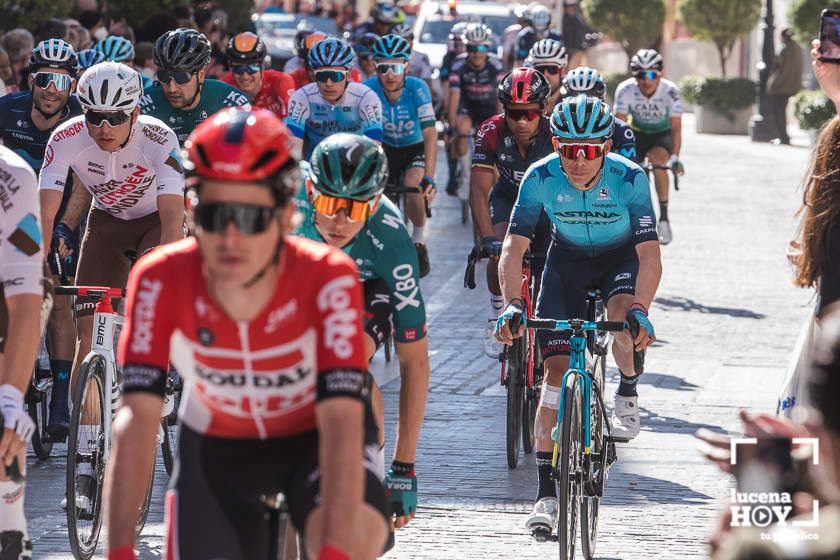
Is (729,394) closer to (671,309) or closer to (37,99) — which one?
(671,309)

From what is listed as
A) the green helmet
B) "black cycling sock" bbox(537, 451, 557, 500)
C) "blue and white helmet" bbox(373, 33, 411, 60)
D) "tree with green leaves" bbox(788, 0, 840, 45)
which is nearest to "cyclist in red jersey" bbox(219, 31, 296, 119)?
"blue and white helmet" bbox(373, 33, 411, 60)

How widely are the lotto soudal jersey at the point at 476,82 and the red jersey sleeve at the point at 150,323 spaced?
15.8m

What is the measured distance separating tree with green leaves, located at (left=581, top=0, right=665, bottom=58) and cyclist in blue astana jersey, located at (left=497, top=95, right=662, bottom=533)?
1254 inches

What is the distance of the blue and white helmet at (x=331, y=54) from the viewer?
11.9 metres

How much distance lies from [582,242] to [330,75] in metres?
4.53

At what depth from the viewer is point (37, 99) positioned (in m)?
9.87

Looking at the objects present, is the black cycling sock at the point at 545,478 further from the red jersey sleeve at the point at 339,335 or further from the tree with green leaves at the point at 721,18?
the tree with green leaves at the point at 721,18

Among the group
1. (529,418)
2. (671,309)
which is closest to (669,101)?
(671,309)

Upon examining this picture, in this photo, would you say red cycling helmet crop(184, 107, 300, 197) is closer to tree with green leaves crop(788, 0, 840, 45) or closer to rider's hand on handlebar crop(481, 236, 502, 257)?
rider's hand on handlebar crop(481, 236, 502, 257)

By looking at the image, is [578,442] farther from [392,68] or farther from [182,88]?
[392,68]

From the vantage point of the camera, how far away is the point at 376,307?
5699 mm

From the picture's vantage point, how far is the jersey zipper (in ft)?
12.6

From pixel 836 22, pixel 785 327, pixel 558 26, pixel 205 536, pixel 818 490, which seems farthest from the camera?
pixel 558 26

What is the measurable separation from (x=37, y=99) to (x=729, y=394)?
494 cm
